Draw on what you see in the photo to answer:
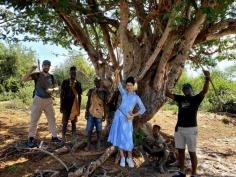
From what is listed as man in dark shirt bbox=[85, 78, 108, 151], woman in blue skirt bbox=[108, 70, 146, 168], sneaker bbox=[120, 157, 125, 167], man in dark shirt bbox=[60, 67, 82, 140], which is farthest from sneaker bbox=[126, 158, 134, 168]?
man in dark shirt bbox=[60, 67, 82, 140]

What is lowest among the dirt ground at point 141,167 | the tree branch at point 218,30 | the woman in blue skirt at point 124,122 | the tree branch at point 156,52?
the dirt ground at point 141,167

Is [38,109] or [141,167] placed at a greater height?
[38,109]

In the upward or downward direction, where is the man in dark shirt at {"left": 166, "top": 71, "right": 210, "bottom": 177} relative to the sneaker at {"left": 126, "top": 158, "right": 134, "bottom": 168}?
upward

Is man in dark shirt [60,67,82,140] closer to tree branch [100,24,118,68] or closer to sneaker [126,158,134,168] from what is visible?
tree branch [100,24,118,68]

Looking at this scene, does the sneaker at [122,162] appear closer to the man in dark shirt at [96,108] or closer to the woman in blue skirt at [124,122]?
the woman in blue skirt at [124,122]

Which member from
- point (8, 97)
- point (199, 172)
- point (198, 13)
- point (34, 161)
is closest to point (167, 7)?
point (198, 13)

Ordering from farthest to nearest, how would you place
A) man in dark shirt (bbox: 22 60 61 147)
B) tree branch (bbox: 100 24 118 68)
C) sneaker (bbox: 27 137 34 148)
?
1. tree branch (bbox: 100 24 118 68)
2. sneaker (bbox: 27 137 34 148)
3. man in dark shirt (bbox: 22 60 61 147)

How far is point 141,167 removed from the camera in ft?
28.9

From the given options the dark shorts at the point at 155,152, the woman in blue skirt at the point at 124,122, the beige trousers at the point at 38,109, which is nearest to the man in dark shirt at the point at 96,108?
the woman in blue skirt at the point at 124,122

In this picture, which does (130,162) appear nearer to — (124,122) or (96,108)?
(124,122)

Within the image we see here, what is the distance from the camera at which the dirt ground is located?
8.57 metres

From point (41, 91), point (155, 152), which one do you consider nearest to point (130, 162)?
point (155, 152)

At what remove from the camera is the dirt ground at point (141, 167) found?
8.57 metres

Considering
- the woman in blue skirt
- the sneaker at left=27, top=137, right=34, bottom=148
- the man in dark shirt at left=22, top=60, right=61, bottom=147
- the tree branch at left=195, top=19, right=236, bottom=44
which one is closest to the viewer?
the woman in blue skirt
